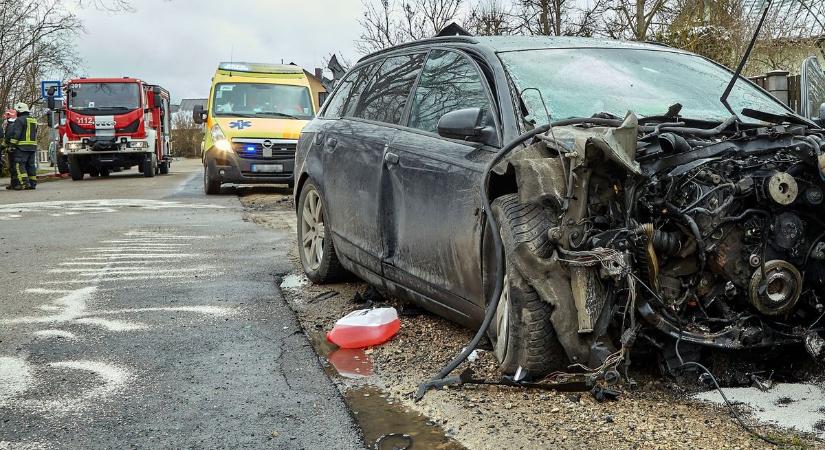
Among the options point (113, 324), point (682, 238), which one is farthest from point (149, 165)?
point (682, 238)

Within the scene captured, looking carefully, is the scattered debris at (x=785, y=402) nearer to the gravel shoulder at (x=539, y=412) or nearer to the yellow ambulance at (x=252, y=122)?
the gravel shoulder at (x=539, y=412)

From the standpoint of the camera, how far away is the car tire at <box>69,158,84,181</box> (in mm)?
26666

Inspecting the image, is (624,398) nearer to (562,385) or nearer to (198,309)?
(562,385)

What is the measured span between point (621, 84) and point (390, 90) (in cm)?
166

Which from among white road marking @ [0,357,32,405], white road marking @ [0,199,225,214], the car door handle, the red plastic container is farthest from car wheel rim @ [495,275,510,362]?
white road marking @ [0,199,225,214]

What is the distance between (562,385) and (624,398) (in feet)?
0.84

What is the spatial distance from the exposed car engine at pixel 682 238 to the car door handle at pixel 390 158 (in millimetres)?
1480

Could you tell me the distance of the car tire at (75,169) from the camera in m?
26.7

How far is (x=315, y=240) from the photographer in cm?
669

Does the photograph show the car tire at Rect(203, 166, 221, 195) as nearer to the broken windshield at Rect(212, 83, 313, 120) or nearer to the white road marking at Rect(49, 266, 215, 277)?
the broken windshield at Rect(212, 83, 313, 120)

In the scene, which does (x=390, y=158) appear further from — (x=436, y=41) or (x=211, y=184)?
(x=211, y=184)

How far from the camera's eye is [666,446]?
123 inches

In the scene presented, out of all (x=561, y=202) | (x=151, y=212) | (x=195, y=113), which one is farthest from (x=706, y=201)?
(x=195, y=113)

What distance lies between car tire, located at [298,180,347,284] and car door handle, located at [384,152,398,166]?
122 cm
